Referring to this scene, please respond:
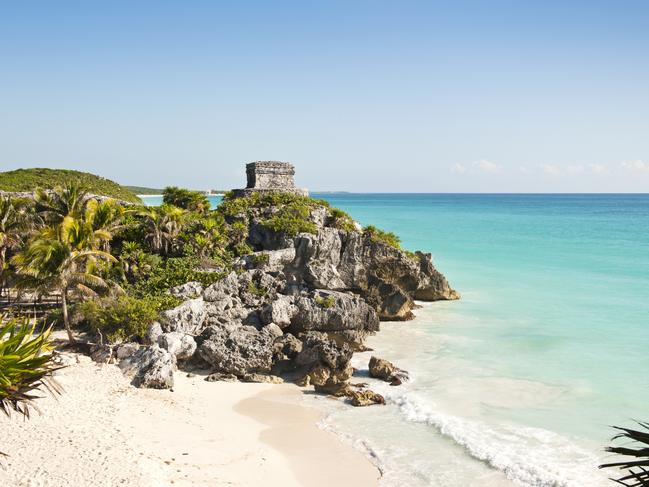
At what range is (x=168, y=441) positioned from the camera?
36.2ft

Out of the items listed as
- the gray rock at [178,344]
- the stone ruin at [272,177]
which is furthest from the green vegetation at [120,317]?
the stone ruin at [272,177]

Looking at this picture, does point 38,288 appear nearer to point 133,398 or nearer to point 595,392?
point 133,398

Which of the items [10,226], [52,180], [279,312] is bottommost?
[279,312]

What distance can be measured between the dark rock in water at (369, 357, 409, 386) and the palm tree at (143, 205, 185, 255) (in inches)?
463

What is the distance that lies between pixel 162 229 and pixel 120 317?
8.12 meters

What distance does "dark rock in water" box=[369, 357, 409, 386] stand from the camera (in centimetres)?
1537

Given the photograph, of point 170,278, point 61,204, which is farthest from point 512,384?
point 61,204

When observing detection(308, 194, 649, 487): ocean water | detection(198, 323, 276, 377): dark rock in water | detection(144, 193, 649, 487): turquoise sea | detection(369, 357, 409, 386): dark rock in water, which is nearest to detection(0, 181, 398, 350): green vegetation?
detection(198, 323, 276, 377): dark rock in water

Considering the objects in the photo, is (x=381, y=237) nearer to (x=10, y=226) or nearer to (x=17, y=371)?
(x=10, y=226)

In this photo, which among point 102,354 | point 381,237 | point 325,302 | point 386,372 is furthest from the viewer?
point 381,237

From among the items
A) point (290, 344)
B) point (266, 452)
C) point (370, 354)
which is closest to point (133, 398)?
point (266, 452)

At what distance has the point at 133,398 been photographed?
1300 cm

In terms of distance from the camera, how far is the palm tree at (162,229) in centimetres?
2347

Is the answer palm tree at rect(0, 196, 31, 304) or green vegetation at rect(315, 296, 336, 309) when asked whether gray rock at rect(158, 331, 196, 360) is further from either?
palm tree at rect(0, 196, 31, 304)
